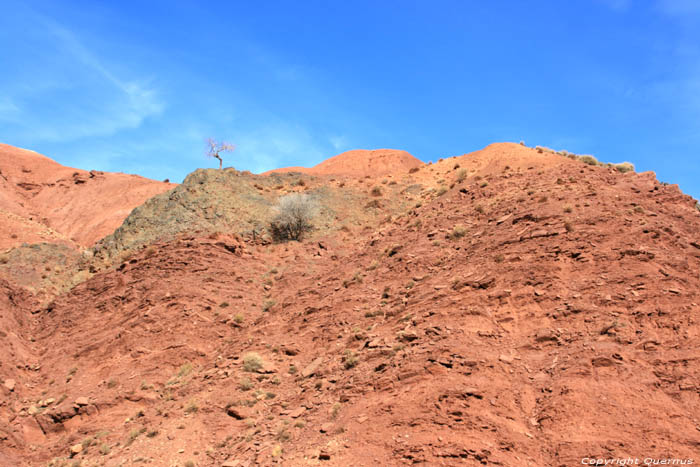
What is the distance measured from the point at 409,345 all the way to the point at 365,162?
102 feet

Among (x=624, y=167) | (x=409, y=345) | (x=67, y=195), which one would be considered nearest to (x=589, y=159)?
(x=624, y=167)

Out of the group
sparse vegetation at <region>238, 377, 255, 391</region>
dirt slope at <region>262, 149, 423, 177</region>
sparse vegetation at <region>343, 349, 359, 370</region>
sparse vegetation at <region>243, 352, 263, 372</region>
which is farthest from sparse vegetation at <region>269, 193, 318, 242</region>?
dirt slope at <region>262, 149, 423, 177</region>

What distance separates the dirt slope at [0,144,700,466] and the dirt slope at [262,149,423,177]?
736 inches

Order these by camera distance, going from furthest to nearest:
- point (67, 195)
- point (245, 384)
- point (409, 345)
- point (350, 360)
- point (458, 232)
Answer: point (67, 195)
point (458, 232)
point (245, 384)
point (350, 360)
point (409, 345)

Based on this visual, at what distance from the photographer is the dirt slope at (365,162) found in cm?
4249

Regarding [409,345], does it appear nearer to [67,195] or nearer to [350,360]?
[350,360]

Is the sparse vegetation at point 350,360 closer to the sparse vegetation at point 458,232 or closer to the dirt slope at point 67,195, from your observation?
the sparse vegetation at point 458,232

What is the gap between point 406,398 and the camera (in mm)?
12180

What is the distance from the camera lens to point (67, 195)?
4869 cm

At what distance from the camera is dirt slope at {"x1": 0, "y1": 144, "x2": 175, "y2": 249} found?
39.8m

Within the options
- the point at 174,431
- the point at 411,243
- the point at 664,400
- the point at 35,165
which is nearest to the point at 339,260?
the point at 411,243

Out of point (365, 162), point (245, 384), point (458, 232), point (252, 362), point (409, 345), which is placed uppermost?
point (365, 162)

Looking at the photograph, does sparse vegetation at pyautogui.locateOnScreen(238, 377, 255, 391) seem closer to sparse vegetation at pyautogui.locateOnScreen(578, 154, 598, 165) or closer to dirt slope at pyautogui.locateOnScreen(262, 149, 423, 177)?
sparse vegetation at pyautogui.locateOnScreen(578, 154, 598, 165)

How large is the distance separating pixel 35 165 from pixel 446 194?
47456mm
